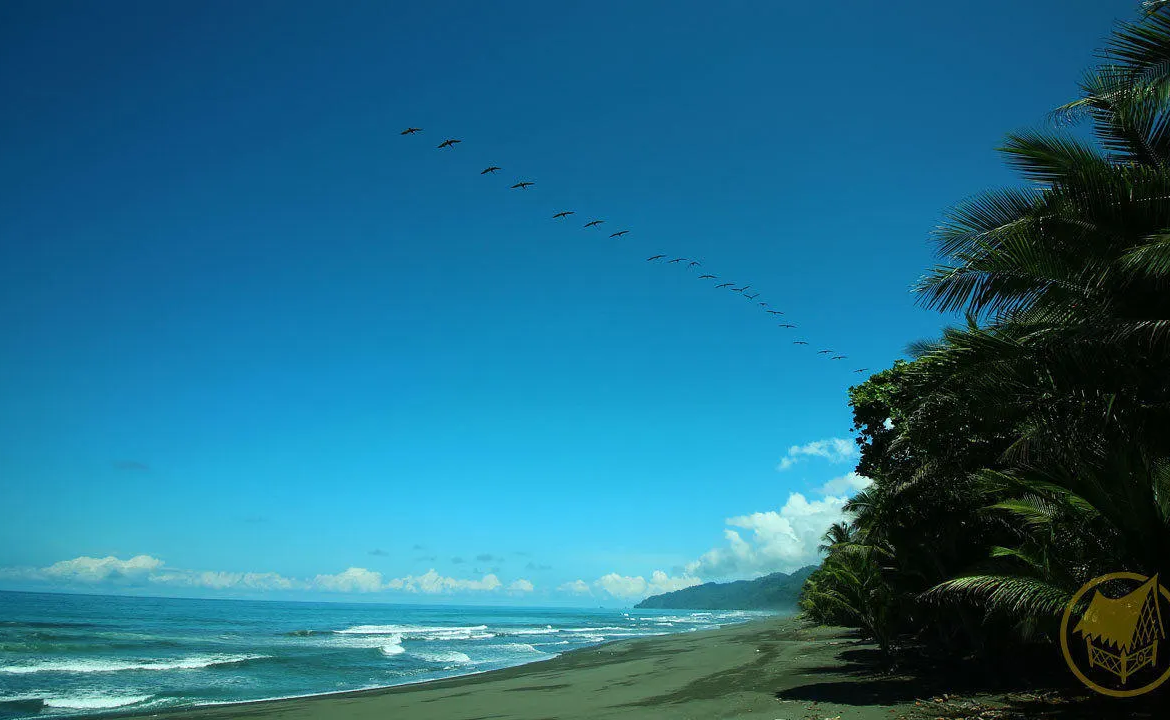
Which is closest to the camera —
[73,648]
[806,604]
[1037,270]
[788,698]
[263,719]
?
[1037,270]

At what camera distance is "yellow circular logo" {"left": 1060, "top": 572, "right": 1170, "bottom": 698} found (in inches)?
248

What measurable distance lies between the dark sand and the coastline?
1.2 inches

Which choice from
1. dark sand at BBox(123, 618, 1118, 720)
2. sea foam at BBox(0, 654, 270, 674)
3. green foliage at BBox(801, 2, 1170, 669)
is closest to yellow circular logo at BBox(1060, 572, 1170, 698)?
green foliage at BBox(801, 2, 1170, 669)

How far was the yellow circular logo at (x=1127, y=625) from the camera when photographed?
630 centimetres

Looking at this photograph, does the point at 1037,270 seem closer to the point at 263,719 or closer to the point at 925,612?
the point at 925,612

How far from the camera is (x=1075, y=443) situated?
7.45 meters

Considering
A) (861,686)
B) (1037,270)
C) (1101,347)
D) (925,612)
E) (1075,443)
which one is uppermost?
(1037,270)

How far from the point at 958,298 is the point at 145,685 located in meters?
29.3

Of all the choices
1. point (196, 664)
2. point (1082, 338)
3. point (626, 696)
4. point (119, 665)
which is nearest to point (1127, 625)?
point (1082, 338)

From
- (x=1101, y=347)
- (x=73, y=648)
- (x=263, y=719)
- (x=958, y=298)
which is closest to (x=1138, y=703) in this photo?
(x=1101, y=347)

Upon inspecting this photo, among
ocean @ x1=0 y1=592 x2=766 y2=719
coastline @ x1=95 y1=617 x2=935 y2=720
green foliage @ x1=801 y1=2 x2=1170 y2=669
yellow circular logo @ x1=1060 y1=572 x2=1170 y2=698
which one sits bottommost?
ocean @ x1=0 y1=592 x2=766 y2=719

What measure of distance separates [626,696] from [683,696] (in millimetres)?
1847

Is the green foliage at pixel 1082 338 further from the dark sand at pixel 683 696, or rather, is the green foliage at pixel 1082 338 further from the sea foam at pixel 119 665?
the sea foam at pixel 119 665

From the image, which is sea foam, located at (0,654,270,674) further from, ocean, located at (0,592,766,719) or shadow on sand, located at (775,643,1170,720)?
shadow on sand, located at (775,643,1170,720)
